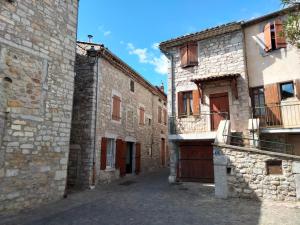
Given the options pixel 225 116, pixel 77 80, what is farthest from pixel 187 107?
pixel 77 80

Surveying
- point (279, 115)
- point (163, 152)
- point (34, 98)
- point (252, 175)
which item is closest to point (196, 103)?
point (279, 115)

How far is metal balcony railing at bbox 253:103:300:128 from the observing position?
941 cm

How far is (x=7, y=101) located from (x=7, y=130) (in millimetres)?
768

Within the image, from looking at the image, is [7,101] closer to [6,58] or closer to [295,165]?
[6,58]

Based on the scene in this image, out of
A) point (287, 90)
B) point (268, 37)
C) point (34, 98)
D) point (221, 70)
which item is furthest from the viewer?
point (221, 70)

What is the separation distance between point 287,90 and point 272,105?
0.83 metres

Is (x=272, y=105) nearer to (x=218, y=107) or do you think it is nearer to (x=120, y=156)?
(x=218, y=107)

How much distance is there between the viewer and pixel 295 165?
727 cm

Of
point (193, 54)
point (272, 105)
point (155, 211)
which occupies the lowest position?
point (155, 211)

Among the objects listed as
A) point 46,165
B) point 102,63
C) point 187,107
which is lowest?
point 46,165

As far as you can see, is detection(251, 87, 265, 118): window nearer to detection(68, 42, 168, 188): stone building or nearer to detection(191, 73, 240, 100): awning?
detection(191, 73, 240, 100): awning

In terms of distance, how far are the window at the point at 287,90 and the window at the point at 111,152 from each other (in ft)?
25.5

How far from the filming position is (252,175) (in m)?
7.80

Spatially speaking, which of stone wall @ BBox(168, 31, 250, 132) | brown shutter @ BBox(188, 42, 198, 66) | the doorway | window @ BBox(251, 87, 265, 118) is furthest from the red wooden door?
the doorway
